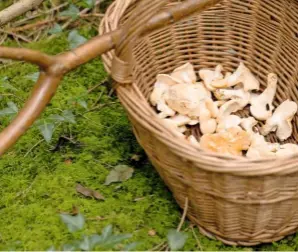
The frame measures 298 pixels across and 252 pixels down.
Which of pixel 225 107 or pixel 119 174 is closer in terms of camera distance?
pixel 119 174

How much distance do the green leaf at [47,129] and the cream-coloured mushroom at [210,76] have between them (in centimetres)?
49

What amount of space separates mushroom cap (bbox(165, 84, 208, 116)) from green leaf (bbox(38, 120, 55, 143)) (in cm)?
34

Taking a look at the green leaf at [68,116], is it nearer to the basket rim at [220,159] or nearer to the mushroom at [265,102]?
the basket rim at [220,159]

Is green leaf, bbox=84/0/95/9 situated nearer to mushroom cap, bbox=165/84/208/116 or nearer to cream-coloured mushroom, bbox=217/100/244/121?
mushroom cap, bbox=165/84/208/116

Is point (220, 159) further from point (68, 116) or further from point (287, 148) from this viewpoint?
point (68, 116)

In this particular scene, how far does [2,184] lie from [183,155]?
63cm

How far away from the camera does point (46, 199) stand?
1.84 meters

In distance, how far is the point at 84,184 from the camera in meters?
1.90

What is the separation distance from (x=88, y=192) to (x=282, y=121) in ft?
1.95

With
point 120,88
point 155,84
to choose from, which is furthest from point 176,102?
point 120,88

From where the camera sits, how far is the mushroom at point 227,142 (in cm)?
183

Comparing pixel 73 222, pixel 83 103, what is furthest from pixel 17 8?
pixel 73 222

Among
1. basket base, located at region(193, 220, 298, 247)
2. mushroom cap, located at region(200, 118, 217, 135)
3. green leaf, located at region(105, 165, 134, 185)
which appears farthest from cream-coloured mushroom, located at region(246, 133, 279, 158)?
green leaf, located at region(105, 165, 134, 185)

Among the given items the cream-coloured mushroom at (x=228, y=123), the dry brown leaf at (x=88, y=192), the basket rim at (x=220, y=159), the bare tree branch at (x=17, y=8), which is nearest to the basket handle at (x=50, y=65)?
the basket rim at (x=220, y=159)
